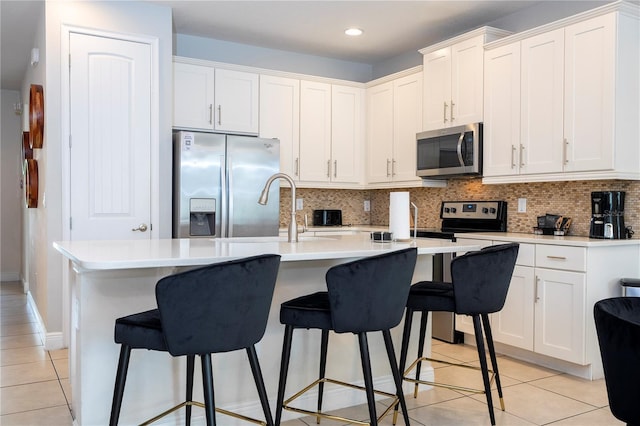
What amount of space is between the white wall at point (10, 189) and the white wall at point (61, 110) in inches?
138

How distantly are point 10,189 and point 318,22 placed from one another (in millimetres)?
5163

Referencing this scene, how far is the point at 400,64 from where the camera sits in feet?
18.7

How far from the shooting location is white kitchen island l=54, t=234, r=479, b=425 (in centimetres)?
224

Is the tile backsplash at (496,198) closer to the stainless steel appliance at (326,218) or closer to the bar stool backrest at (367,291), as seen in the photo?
the stainless steel appliance at (326,218)

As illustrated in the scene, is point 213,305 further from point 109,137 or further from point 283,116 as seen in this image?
point 283,116

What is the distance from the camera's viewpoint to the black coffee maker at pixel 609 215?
3.56 m

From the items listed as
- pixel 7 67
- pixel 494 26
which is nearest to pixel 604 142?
pixel 494 26

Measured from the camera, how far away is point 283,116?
519cm

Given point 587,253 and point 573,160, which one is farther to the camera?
point 573,160

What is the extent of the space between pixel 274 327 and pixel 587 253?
78.4 inches

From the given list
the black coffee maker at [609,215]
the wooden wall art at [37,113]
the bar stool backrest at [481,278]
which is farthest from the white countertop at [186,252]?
the wooden wall art at [37,113]

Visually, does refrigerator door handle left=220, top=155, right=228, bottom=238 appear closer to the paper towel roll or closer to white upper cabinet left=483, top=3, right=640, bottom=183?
the paper towel roll

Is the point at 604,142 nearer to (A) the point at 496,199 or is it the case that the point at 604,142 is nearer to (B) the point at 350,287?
(A) the point at 496,199

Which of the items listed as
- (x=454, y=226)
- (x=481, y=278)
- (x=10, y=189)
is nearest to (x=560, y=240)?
(x=481, y=278)
